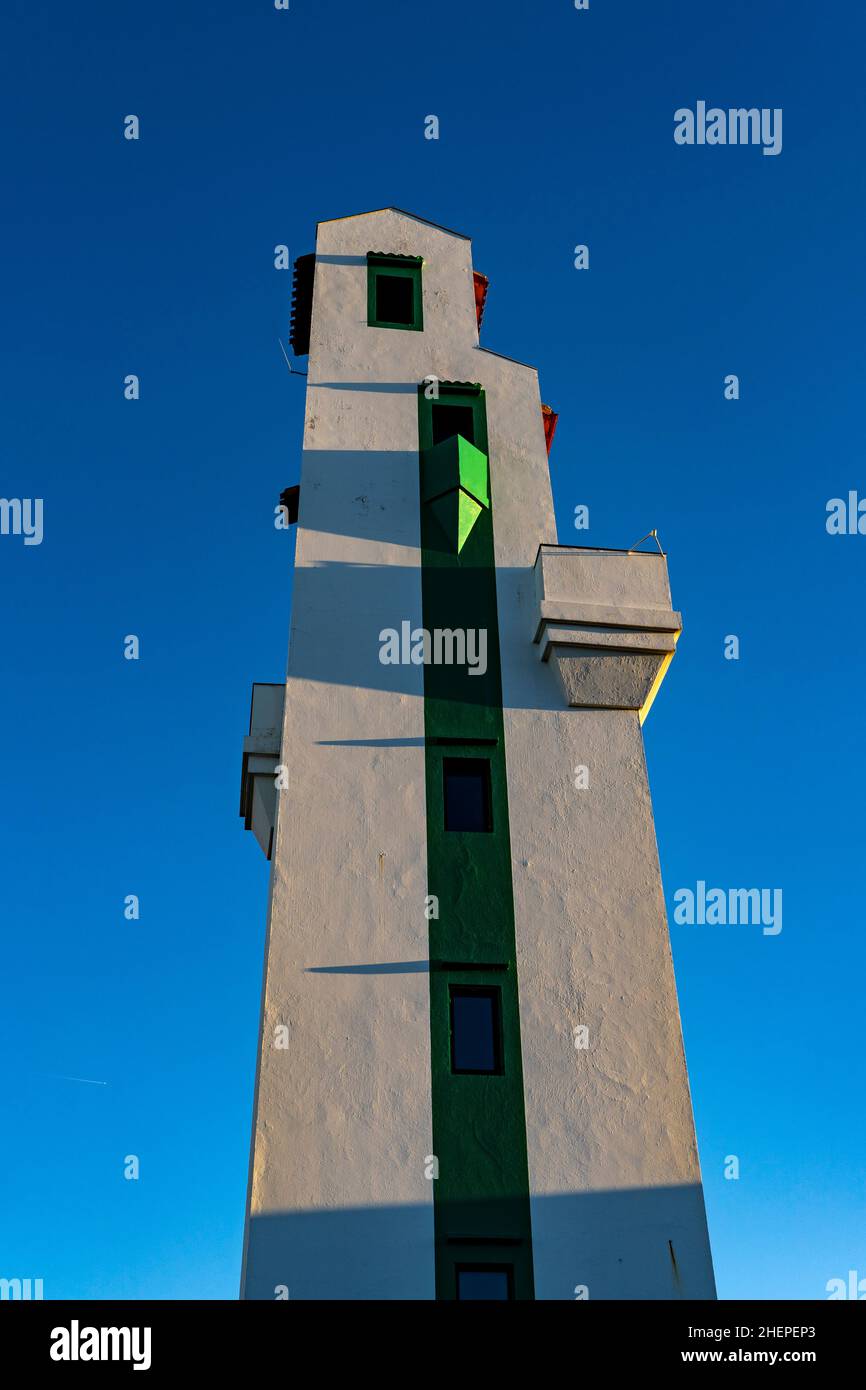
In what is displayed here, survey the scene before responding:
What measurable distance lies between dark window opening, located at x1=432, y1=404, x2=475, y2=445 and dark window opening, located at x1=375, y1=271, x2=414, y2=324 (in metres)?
2.87

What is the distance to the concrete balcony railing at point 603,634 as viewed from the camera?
1008 inches

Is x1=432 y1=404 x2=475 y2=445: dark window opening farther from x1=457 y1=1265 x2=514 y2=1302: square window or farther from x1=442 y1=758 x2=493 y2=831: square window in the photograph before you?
x1=457 y1=1265 x2=514 y2=1302: square window

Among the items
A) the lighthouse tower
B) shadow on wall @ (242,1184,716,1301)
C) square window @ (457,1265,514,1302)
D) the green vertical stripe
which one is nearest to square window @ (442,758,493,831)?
the lighthouse tower

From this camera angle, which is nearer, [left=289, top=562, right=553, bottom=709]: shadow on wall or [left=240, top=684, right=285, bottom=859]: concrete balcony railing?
[left=289, top=562, right=553, bottom=709]: shadow on wall

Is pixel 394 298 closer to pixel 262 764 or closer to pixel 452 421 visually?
pixel 452 421

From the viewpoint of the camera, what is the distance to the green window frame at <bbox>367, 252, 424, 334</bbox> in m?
31.2

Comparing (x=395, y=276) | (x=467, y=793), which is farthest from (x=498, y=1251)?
(x=395, y=276)

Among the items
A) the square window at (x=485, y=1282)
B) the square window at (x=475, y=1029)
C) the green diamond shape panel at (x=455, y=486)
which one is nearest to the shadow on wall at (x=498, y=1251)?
the square window at (x=485, y=1282)

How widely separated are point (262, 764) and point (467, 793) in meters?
4.43

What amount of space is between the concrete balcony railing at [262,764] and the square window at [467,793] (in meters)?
3.62

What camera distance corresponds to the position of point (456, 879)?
928 inches
